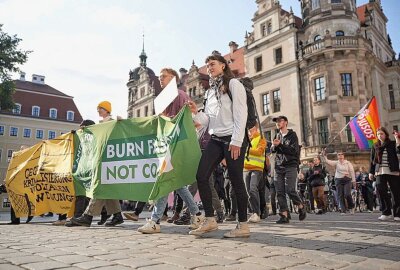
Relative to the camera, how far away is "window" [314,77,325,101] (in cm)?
2875

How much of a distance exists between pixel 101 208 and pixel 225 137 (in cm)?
305

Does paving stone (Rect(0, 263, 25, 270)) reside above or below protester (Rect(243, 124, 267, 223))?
below

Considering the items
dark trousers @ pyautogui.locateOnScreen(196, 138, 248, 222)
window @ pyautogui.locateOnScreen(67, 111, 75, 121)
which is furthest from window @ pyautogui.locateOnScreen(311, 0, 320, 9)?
window @ pyautogui.locateOnScreen(67, 111, 75, 121)

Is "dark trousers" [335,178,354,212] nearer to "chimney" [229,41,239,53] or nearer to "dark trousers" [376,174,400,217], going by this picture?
"dark trousers" [376,174,400,217]

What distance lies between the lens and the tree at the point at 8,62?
2386 centimetres

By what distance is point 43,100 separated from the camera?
49.8 m

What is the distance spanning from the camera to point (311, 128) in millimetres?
28750

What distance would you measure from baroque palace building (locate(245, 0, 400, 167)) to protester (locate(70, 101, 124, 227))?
2331cm

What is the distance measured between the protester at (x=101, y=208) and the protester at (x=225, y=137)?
241 cm

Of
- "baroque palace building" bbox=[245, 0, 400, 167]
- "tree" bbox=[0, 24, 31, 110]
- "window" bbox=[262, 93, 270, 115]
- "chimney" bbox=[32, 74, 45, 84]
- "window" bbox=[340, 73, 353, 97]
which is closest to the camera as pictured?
"tree" bbox=[0, 24, 31, 110]

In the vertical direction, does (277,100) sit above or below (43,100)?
below

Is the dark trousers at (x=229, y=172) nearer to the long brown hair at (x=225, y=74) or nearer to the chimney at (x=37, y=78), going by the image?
the long brown hair at (x=225, y=74)

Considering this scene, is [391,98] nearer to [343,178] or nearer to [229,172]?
[343,178]

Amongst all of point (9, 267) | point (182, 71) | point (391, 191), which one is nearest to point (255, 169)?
point (391, 191)
